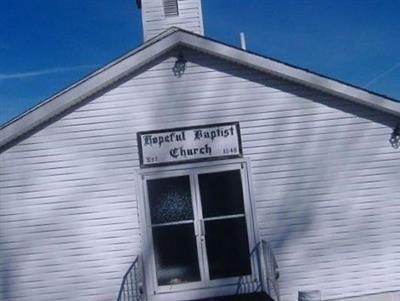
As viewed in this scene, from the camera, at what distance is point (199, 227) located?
8.20 meters

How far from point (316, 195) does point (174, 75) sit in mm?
3497

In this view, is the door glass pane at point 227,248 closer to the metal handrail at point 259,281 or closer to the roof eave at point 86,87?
the metal handrail at point 259,281

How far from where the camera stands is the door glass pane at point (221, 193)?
8328 mm

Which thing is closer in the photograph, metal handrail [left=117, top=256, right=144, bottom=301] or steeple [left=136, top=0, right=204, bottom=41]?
metal handrail [left=117, top=256, right=144, bottom=301]

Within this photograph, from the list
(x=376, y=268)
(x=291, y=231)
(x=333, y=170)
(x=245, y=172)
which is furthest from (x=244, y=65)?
(x=376, y=268)

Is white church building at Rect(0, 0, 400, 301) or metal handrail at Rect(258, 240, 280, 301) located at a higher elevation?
white church building at Rect(0, 0, 400, 301)

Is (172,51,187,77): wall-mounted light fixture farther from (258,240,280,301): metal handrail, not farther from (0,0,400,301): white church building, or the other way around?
(258,240,280,301): metal handrail

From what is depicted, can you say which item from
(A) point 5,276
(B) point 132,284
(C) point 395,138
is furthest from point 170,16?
(A) point 5,276

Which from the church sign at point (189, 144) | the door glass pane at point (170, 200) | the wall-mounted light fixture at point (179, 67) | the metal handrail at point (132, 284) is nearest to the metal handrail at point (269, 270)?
the door glass pane at point (170, 200)

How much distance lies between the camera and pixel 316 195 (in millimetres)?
8430

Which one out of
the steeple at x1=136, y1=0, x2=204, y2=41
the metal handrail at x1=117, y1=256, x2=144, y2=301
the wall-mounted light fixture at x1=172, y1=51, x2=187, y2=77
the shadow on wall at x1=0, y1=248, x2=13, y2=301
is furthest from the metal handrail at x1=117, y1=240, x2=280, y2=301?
the steeple at x1=136, y1=0, x2=204, y2=41

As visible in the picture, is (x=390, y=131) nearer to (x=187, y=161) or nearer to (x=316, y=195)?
(x=316, y=195)

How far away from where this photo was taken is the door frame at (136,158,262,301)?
8094mm

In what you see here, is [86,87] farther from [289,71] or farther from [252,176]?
[289,71]
